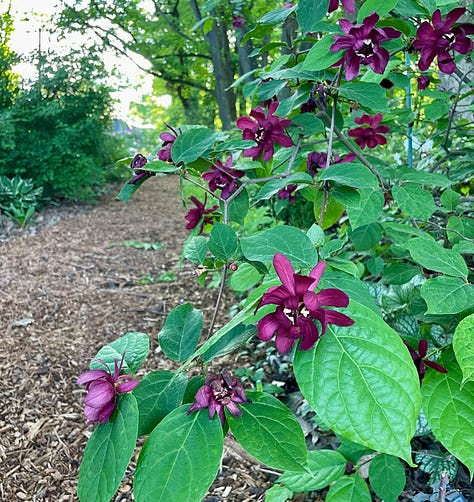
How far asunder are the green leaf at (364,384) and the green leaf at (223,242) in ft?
0.72

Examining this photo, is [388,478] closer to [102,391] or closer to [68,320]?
[102,391]

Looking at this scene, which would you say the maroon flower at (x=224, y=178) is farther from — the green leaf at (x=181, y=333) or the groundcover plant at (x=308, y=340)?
the green leaf at (x=181, y=333)

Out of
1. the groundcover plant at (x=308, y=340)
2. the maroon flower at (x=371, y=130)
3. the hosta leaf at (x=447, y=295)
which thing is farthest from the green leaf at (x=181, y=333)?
the maroon flower at (x=371, y=130)

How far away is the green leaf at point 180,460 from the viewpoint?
53cm

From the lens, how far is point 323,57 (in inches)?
33.7

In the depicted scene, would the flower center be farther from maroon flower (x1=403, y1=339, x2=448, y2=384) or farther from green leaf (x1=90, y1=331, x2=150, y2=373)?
green leaf (x1=90, y1=331, x2=150, y2=373)

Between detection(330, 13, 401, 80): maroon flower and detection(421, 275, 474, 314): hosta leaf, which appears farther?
detection(330, 13, 401, 80): maroon flower

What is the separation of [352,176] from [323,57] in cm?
24

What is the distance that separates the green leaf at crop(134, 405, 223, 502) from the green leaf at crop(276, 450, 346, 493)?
0.55m

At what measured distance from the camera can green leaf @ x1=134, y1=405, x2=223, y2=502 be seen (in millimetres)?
532

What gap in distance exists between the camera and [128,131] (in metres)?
8.52

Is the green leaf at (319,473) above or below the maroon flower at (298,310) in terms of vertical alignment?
below

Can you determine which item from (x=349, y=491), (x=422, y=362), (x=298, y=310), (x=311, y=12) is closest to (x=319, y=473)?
(x=349, y=491)

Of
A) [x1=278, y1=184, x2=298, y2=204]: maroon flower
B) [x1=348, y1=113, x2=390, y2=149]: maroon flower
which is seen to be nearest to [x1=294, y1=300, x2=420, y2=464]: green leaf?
[x1=278, y1=184, x2=298, y2=204]: maroon flower
